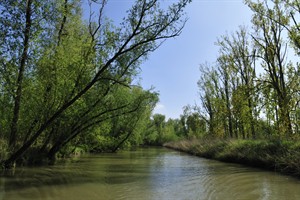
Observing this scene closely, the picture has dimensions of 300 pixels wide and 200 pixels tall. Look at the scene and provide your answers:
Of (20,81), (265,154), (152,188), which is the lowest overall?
(152,188)

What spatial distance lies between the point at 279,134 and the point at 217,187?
939 centimetres

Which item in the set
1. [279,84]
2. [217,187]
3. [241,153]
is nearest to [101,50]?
[217,187]

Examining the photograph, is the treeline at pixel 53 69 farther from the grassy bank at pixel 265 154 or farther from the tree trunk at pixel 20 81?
the grassy bank at pixel 265 154

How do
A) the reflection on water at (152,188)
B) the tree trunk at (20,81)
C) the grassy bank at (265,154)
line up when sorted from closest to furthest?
the reflection on water at (152,188) → the grassy bank at (265,154) → the tree trunk at (20,81)

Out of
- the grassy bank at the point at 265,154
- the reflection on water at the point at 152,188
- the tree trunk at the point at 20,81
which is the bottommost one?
the reflection on water at the point at 152,188

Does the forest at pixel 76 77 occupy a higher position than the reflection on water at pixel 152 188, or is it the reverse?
the forest at pixel 76 77

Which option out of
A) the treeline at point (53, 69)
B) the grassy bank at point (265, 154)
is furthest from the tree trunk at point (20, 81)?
the grassy bank at point (265, 154)

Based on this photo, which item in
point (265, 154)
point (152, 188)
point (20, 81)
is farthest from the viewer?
point (265, 154)

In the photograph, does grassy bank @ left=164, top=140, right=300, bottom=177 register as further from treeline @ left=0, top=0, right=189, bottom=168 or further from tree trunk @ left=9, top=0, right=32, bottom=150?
tree trunk @ left=9, top=0, right=32, bottom=150

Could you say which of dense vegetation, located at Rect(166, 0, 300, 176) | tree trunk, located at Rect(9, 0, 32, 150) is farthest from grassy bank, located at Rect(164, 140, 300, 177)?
tree trunk, located at Rect(9, 0, 32, 150)

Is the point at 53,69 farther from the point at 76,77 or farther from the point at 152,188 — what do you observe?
the point at 152,188

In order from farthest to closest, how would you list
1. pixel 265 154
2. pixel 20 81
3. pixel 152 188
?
pixel 265 154 → pixel 20 81 → pixel 152 188

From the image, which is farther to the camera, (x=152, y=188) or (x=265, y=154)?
(x=265, y=154)

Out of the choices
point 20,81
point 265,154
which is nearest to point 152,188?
point 20,81
